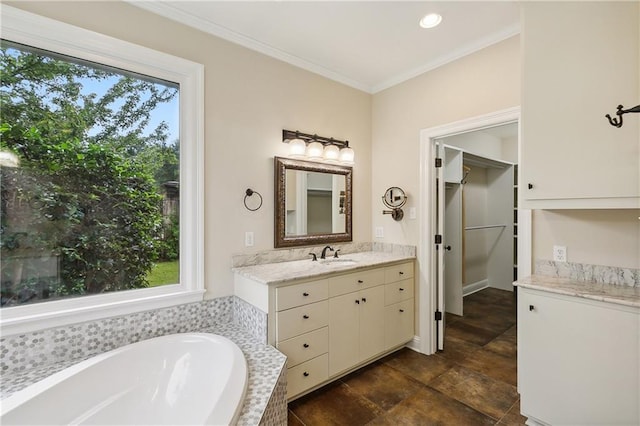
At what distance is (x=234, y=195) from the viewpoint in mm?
2354

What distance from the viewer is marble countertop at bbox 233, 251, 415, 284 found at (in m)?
2.04

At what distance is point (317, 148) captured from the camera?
2771 mm

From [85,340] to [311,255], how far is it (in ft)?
5.70

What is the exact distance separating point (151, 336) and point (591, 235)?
3002 mm

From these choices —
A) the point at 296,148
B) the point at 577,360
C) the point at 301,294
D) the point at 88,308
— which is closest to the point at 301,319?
the point at 301,294

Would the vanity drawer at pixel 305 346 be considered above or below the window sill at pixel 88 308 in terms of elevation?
below

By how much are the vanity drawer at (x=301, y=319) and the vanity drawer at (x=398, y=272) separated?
734 millimetres

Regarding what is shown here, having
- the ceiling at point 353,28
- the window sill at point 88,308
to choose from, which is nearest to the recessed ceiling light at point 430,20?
the ceiling at point 353,28

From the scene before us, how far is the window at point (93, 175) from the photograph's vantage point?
1.66 meters

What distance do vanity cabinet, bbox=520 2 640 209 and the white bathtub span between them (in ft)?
6.89

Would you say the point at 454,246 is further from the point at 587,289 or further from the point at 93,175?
the point at 93,175

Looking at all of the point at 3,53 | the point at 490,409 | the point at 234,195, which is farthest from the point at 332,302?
the point at 3,53

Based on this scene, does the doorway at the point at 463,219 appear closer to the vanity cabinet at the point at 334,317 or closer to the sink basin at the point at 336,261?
the vanity cabinet at the point at 334,317

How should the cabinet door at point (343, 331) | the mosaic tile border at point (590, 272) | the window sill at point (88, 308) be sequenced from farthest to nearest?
the cabinet door at point (343, 331) < the mosaic tile border at point (590, 272) < the window sill at point (88, 308)
